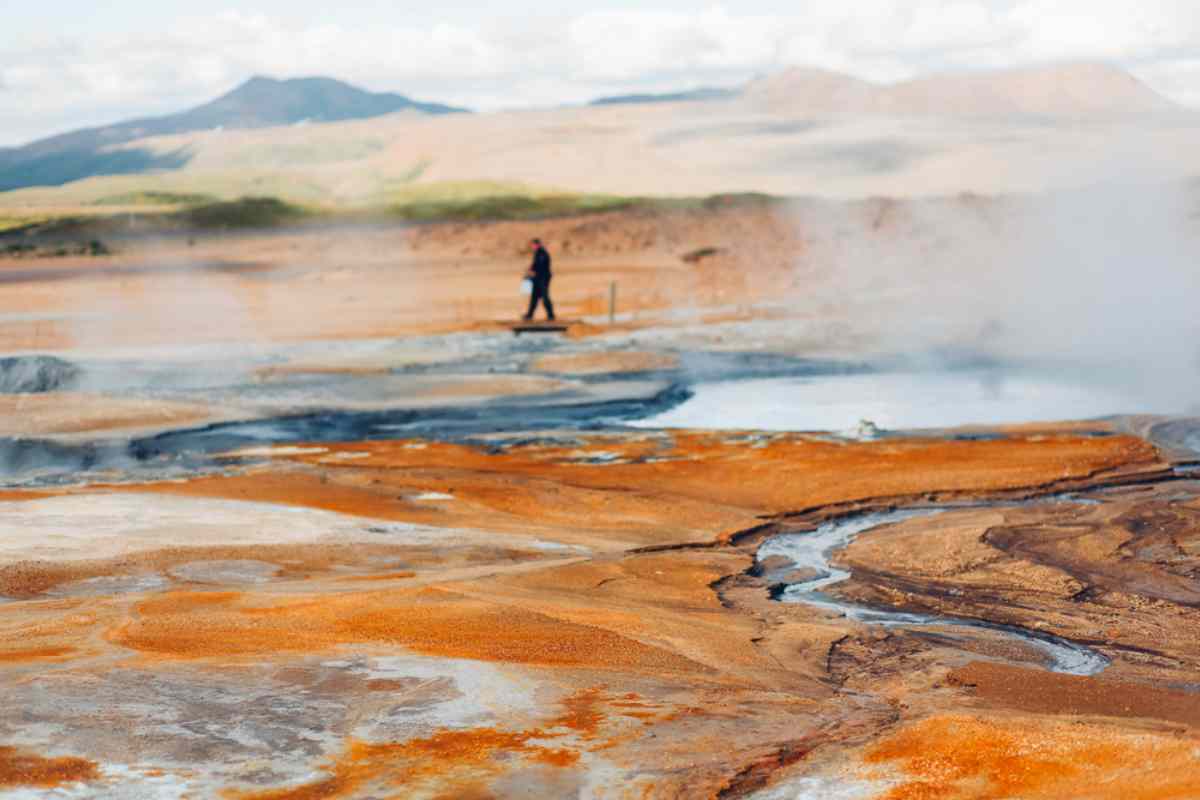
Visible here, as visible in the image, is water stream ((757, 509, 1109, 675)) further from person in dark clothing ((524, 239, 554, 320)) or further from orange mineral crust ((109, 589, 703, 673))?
person in dark clothing ((524, 239, 554, 320))

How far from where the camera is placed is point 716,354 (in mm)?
22453

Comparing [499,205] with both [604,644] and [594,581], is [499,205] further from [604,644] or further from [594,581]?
[604,644]

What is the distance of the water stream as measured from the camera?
762cm

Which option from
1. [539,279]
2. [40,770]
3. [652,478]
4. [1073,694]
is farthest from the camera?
[539,279]

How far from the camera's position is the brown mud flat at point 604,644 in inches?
219

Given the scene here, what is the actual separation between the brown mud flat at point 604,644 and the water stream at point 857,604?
0.16m

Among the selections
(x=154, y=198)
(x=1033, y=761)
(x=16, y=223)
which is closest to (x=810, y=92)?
(x=154, y=198)

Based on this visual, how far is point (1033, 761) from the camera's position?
217 inches

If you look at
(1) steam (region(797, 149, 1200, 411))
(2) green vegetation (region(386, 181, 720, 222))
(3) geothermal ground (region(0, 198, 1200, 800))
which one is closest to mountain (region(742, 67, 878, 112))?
(2) green vegetation (region(386, 181, 720, 222))

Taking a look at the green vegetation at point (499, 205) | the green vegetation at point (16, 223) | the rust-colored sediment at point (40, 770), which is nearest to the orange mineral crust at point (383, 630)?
the rust-colored sediment at point (40, 770)

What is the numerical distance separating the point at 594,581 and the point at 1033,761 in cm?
356

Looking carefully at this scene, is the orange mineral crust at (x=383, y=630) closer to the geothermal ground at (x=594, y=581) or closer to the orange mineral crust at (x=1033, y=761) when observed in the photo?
the geothermal ground at (x=594, y=581)

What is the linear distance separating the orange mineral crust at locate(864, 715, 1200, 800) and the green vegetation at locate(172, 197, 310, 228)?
56430 millimetres

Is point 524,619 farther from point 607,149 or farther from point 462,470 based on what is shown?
point 607,149
